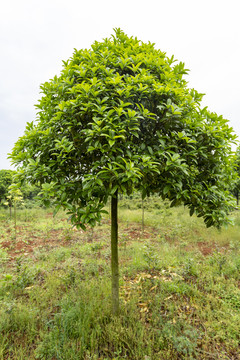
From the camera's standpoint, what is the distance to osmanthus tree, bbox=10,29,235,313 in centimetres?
218

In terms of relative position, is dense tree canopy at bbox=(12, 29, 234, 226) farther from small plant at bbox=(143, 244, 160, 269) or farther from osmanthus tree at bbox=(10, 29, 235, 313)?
small plant at bbox=(143, 244, 160, 269)

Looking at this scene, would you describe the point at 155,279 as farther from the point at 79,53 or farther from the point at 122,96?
the point at 79,53

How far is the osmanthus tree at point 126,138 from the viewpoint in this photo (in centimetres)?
218

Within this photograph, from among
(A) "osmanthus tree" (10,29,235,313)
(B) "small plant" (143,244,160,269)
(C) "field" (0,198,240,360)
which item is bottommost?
(C) "field" (0,198,240,360)

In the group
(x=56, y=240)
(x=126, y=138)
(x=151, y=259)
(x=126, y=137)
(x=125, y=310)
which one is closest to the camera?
(x=126, y=137)

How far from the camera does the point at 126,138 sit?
2.43 metres

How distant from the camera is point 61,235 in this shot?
9.83 m

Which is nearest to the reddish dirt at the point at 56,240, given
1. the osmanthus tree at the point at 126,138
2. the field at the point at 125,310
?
the field at the point at 125,310

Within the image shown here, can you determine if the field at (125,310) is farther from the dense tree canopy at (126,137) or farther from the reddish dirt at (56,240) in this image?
the reddish dirt at (56,240)

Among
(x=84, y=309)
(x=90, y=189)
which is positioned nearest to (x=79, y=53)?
(x=90, y=189)

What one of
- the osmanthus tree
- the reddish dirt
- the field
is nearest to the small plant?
the field

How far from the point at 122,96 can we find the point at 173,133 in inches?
32.1

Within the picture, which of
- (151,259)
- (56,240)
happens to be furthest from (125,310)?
(56,240)

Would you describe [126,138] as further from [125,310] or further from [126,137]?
[125,310]
